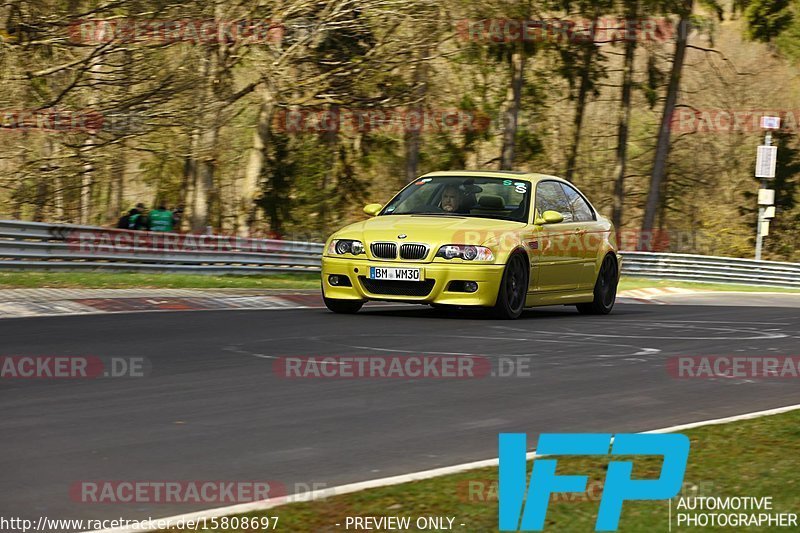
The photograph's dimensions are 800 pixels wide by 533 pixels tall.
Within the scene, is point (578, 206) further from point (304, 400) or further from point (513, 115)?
point (513, 115)

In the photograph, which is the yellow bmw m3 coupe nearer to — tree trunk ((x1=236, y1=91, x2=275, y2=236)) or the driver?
the driver

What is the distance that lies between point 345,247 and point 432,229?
0.93m

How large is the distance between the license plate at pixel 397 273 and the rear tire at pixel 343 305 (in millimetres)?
532

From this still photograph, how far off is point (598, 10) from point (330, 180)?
31.6 ft

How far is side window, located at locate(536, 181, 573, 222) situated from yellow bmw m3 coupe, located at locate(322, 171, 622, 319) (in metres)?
0.02

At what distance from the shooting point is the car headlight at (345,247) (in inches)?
517

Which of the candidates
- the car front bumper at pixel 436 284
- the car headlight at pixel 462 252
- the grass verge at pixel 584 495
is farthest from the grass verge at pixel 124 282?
the grass verge at pixel 584 495

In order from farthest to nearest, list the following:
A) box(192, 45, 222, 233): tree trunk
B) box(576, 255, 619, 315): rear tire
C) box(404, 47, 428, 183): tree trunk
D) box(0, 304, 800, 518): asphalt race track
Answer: box(404, 47, 428, 183): tree trunk
box(192, 45, 222, 233): tree trunk
box(576, 255, 619, 315): rear tire
box(0, 304, 800, 518): asphalt race track

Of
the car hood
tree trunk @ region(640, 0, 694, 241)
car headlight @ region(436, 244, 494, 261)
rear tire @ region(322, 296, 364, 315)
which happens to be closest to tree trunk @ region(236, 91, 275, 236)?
tree trunk @ region(640, 0, 694, 241)

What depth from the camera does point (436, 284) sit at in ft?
42.1

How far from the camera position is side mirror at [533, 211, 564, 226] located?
13.7 metres

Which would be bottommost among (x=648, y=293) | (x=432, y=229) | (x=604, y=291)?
(x=648, y=293)

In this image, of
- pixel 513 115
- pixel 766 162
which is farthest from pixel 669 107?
pixel 513 115

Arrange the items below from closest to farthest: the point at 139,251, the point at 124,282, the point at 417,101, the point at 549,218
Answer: the point at 549,218
the point at 124,282
the point at 139,251
the point at 417,101
